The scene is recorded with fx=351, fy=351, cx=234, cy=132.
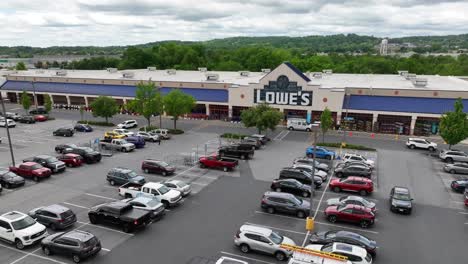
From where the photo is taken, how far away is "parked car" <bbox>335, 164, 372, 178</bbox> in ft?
107

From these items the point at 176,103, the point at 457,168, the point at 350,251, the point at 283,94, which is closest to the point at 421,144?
the point at 457,168

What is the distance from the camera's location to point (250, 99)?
58062 mm

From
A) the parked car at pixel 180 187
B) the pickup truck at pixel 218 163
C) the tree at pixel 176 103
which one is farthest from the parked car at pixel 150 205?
the tree at pixel 176 103

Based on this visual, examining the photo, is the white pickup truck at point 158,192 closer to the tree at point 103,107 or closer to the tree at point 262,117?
the tree at point 262,117

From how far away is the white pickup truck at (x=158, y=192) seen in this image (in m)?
25.8

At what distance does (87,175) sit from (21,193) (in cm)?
579

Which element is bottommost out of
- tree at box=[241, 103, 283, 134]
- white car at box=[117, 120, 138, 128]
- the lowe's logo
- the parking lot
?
the parking lot

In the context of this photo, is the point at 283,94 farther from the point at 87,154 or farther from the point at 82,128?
the point at 87,154

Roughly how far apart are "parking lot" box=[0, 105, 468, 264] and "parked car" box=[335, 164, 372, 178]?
1.23m

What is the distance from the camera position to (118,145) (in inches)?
1636

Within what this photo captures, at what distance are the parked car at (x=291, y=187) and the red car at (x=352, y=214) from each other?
4.20m

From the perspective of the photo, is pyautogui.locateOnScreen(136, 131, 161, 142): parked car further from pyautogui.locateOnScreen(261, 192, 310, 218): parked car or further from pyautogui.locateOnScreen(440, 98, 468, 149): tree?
pyautogui.locateOnScreen(440, 98, 468, 149): tree

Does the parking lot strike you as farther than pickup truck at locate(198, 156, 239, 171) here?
No

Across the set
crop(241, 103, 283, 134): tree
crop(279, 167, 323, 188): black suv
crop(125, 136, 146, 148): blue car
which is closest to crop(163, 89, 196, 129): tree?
crop(125, 136, 146, 148): blue car
